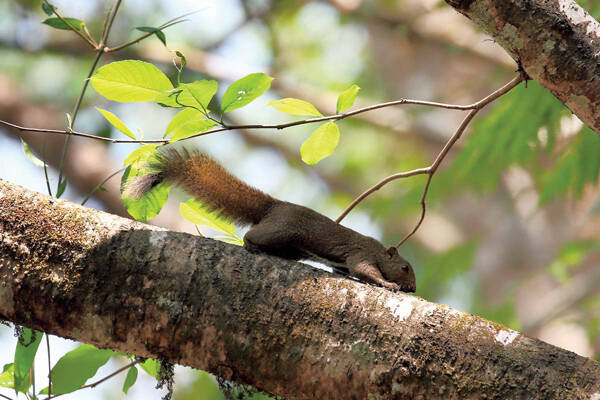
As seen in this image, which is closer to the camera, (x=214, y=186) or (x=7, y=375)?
(x=7, y=375)

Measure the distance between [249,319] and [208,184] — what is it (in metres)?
1.02

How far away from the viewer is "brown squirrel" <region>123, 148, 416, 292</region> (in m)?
2.37

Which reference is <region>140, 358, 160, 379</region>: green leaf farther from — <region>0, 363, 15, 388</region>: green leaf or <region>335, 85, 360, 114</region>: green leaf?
<region>335, 85, 360, 114</region>: green leaf

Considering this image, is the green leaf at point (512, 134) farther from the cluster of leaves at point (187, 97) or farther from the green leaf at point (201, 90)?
the green leaf at point (201, 90)

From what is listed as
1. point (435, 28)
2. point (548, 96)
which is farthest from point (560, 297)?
point (548, 96)

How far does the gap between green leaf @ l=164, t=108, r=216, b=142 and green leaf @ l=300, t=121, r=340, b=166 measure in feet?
1.09

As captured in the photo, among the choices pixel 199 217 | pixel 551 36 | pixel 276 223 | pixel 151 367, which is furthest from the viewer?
pixel 276 223

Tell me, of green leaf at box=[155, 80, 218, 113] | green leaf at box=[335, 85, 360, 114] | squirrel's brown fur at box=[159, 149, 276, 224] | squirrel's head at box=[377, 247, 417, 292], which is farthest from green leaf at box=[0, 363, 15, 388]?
squirrel's head at box=[377, 247, 417, 292]

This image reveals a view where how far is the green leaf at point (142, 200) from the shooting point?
2.01 m

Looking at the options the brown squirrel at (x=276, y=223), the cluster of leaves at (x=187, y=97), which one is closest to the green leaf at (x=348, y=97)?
the cluster of leaves at (x=187, y=97)

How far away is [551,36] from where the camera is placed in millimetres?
1471

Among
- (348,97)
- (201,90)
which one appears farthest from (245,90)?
(348,97)

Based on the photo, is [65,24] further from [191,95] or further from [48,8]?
[191,95]

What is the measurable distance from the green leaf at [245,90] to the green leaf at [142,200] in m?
0.48
